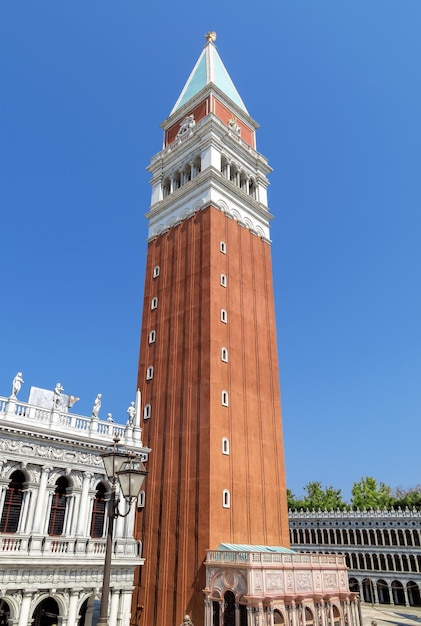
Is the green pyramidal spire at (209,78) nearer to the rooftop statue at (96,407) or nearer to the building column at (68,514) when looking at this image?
the rooftop statue at (96,407)

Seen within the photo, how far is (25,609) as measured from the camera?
80.9ft

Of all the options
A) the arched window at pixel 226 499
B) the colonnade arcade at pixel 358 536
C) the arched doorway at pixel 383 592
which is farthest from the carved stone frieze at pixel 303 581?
the arched doorway at pixel 383 592

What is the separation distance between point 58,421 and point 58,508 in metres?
5.00

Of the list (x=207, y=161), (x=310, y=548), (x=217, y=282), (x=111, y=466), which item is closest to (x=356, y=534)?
(x=310, y=548)

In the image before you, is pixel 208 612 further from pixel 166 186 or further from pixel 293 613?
pixel 166 186

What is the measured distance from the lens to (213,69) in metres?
54.4

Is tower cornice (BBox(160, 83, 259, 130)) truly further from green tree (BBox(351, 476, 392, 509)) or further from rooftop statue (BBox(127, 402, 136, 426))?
green tree (BBox(351, 476, 392, 509))

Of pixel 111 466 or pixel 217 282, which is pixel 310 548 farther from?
pixel 111 466

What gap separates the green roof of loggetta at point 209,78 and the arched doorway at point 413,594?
190 ft

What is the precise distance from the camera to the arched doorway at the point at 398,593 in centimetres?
5644

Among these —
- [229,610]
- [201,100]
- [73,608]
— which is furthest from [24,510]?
[201,100]

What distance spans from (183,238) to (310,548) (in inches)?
1872

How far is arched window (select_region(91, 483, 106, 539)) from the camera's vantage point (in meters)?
29.4

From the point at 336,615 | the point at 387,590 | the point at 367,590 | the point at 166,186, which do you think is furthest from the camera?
the point at 367,590
